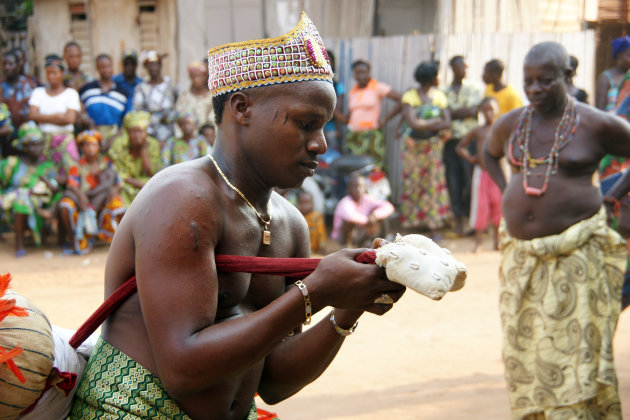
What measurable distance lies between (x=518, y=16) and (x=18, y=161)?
811 centimetres

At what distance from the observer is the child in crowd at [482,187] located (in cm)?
1000

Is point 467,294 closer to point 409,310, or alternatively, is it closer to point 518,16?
point 409,310

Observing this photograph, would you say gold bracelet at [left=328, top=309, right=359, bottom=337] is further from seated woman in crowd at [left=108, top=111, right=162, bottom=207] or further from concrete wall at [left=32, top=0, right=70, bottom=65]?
concrete wall at [left=32, top=0, right=70, bottom=65]

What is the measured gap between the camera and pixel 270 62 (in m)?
1.99

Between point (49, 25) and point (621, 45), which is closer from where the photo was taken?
point (621, 45)

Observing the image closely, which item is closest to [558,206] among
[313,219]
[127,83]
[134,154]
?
[313,219]

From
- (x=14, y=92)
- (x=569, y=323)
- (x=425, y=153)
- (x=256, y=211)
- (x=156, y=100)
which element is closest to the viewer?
(x=256, y=211)

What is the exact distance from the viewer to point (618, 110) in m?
5.37

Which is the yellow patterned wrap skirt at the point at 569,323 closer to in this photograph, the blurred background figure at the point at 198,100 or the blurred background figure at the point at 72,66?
the blurred background figure at the point at 198,100

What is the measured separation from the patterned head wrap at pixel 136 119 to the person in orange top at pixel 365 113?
9.71ft

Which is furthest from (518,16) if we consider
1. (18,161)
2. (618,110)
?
(18,161)

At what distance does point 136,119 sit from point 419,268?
8602mm

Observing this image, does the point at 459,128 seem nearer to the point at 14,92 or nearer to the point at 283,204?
the point at 14,92

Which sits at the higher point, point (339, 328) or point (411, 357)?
point (339, 328)
